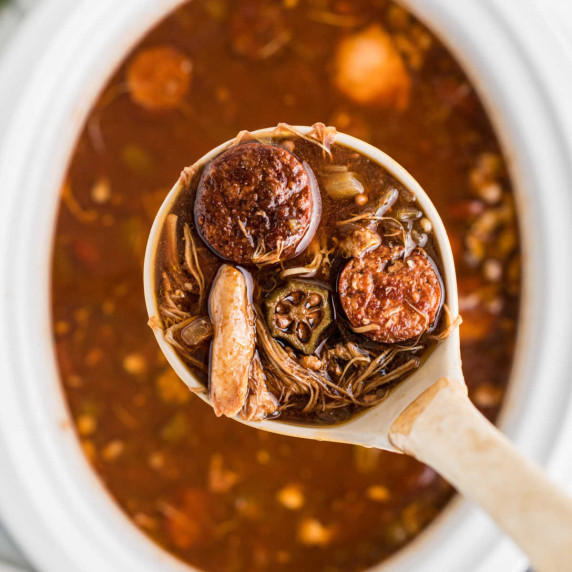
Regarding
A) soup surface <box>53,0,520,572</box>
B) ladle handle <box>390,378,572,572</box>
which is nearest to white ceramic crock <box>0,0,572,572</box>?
soup surface <box>53,0,520,572</box>

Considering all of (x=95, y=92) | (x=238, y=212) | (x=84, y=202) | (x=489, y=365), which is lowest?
(x=489, y=365)

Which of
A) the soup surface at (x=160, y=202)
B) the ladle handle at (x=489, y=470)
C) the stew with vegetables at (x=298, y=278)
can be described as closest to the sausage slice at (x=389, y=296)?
the stew with vegetables at (x=298, y=278)

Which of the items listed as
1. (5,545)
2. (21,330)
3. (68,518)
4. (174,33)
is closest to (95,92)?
(174,33)

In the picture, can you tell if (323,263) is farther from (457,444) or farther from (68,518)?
(68,518)

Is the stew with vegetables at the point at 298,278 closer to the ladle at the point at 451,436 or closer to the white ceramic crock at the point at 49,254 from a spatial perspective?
the ladle at the point at 451,436

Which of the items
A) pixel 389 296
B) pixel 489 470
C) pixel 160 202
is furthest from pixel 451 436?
pixel 160 202

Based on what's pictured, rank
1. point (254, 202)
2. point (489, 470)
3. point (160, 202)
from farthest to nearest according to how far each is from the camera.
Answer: point (160, 202), point (254, 202), point (489, 470)

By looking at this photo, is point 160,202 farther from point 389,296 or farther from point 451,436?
point 451,436
